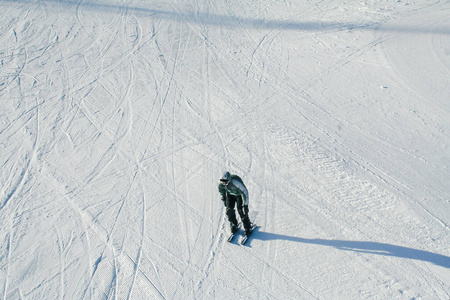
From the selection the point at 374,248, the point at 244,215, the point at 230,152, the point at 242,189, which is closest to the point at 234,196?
the point at 242,189

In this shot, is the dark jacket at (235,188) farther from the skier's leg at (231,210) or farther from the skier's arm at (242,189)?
the skier's leg at (231,210)

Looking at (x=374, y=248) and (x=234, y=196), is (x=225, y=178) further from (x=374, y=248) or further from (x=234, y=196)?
(x=374, y=248)

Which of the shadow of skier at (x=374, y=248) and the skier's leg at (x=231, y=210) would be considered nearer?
the shadow of skier at (x=374, y=248)

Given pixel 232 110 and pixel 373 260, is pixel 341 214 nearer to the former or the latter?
pixel 373 260

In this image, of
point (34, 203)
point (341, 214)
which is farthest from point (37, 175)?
point (341, 214)

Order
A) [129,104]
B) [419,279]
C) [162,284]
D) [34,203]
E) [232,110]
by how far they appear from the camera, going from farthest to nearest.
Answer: [129,104] → [232,110] → [34,203] → [162,284] → [419,279]

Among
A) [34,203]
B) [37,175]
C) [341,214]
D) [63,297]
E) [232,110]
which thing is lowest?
[63,297]

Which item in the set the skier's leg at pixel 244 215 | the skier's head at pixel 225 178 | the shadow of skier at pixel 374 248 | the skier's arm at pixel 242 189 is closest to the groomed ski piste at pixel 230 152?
the shadow of skier at pixel 374 248
